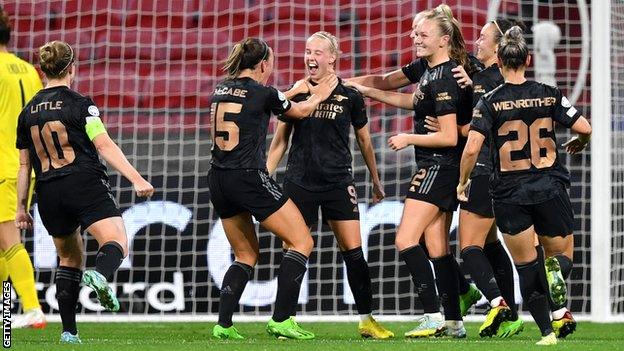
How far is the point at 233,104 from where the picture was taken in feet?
24.3

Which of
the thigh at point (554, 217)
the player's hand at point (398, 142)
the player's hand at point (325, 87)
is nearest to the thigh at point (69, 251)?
the player's hand at point (325, 87)

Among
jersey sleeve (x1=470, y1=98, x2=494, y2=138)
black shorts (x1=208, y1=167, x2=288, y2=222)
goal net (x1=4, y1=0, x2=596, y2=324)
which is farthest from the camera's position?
goal net (x1=4, y1=0, x2=596, y2=324)

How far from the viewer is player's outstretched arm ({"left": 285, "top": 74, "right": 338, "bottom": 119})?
7.53 metres

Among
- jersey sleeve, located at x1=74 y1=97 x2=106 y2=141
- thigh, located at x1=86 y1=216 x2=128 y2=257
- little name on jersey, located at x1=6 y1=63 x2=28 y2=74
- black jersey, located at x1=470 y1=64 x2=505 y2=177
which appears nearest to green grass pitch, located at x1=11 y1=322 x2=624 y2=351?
thigh, located at x1=86 y1=216 x2=128 y2=257

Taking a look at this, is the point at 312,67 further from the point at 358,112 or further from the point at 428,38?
the point at 428,38

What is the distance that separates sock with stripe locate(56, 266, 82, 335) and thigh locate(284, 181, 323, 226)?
54.2 inches

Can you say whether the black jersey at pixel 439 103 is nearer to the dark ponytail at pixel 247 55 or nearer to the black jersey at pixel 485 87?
the black jersey at pixel 485 87

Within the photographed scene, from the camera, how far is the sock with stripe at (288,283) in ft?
24.5

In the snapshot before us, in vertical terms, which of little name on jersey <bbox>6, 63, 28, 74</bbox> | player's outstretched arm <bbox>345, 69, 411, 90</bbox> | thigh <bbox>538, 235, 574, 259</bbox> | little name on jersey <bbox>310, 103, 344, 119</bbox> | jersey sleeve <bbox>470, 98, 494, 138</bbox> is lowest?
thigh <bbox>538, 235, 574, 259</bbox>

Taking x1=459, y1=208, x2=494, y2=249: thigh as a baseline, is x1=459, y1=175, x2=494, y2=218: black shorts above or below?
above

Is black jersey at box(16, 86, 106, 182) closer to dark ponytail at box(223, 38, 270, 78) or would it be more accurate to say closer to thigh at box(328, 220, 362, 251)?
dark ponytail at box(223, 38, 270, 78)

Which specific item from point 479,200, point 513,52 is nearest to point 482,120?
point 513,52

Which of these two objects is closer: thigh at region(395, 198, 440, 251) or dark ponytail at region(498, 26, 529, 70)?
dark ponytail at region(498, 26, 529, 70)

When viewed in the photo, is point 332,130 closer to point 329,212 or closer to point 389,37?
point 329,212
